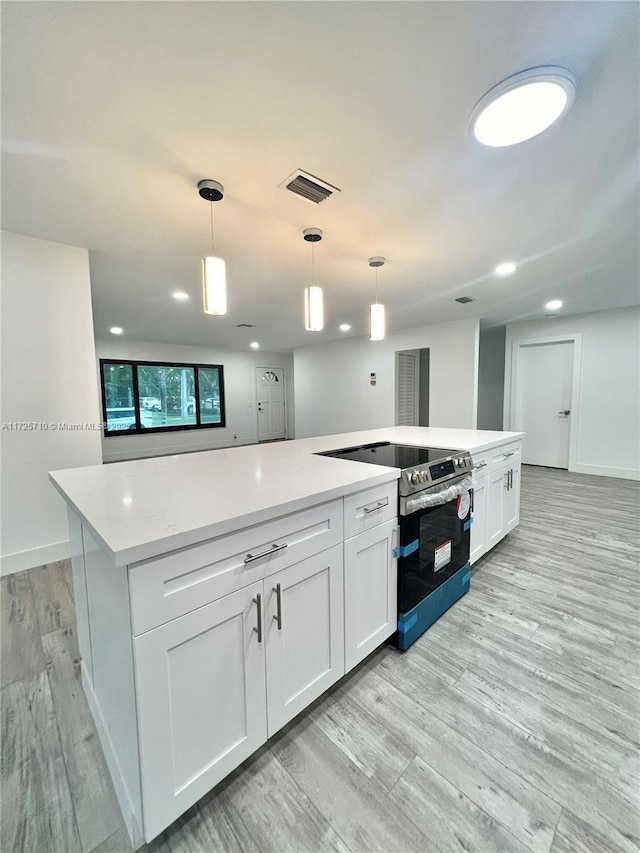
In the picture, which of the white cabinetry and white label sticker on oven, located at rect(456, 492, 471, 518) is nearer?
white label sticker on oven, located at rect(456, 492, 471, 518)

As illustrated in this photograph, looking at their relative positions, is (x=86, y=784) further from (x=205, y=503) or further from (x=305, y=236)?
(x=305, y=236)

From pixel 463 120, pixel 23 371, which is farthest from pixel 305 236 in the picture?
pixel 23 371

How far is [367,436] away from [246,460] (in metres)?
1.25

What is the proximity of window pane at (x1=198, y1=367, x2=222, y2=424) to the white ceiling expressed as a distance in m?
4.97

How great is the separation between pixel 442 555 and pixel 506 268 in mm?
2798

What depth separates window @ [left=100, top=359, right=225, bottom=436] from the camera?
691 centimetres

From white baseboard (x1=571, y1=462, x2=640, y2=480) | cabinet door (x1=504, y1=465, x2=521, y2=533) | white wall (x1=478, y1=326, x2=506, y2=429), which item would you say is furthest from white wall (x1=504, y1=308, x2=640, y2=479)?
cabinet door (x1=504, y1=465, x2=521, y2=533)

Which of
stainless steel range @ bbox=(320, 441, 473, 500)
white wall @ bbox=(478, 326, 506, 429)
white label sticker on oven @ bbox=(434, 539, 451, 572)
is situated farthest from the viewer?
white wall @ bbox=(478, 326, 506, 429)

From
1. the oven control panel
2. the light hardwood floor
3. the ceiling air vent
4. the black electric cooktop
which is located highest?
the ceiling air vent

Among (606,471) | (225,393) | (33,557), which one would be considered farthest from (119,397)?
(606,471)

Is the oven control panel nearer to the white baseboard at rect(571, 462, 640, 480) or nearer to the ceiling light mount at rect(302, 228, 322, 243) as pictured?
the ceiling light mount at rect(302, 228, 322, 243)

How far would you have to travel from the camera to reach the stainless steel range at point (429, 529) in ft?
5.52

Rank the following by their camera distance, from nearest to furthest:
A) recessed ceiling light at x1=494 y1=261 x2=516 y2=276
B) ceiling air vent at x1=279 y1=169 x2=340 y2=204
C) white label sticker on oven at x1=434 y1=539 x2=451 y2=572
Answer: ceiling air vent at x1=279 y1=169 x2=340 y2=204, white label sticker on oven at x1=434 y1=539 x2=451 y2=572, recessed ceiling light at x1=494 y1=261 x2=516 y2=276

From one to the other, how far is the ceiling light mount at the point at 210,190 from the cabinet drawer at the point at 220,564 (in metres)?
1.78
